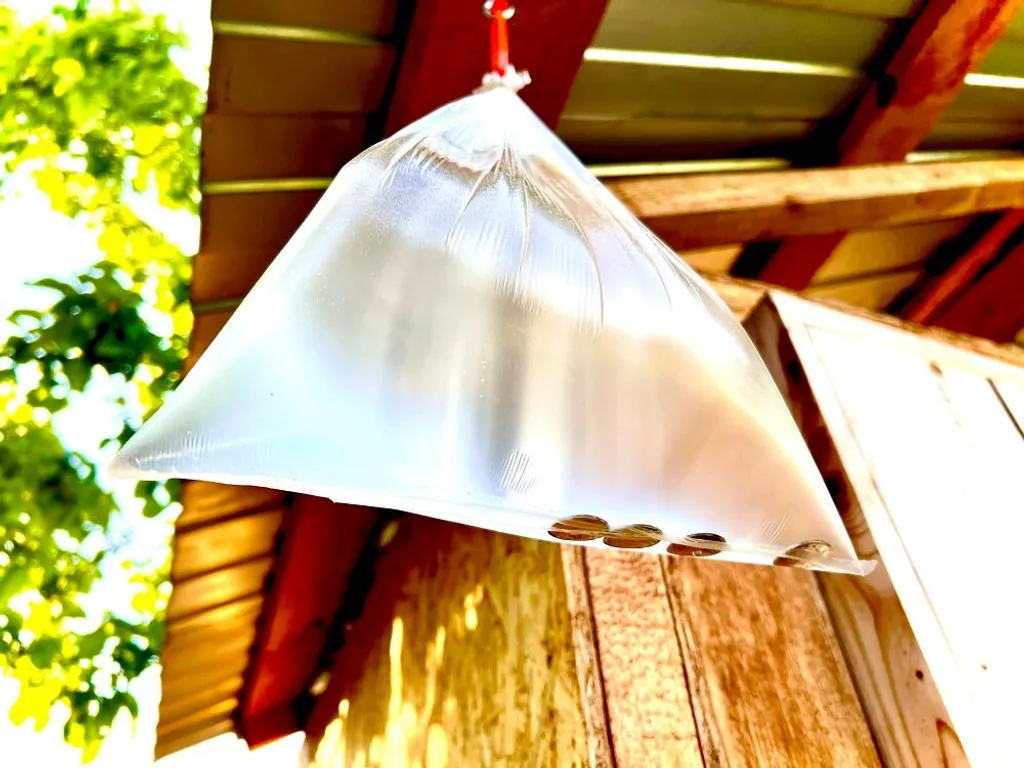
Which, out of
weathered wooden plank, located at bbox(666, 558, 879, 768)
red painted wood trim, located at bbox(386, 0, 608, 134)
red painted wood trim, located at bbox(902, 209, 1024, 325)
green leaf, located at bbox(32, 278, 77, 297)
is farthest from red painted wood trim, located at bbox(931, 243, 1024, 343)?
green leaf, located at bbox(32, 278, 77, 297)

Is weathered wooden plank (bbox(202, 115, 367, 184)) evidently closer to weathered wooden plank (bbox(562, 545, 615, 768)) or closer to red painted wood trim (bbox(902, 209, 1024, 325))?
weathered wooden plank (bbox(562, 545, 615, 768))

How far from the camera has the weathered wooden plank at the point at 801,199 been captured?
1.44 metres

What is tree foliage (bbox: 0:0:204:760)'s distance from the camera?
131cm

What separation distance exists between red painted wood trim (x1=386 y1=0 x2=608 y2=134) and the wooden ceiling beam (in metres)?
0.89

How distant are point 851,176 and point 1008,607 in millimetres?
1064

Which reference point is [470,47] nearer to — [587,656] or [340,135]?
[340,135]

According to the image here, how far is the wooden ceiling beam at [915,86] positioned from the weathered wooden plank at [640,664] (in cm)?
117

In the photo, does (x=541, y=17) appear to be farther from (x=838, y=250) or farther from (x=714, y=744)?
(x=838, y=250)

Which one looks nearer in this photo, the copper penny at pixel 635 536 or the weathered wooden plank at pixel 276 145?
the copper penny at pixel 635 536

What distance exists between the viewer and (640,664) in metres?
0.96

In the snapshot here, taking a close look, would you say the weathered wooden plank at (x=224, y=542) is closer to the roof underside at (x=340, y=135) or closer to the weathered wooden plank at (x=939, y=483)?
the roof underside at (x=340, y=135)

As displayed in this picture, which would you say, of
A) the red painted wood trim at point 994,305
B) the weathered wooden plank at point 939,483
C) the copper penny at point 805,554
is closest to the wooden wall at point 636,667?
the weathered wooden plank at point 939,483

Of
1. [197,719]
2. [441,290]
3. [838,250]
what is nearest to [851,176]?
[838,250]

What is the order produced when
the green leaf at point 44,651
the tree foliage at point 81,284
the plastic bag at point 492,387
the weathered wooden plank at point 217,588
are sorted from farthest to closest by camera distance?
the weathered wooden plank at point 217,588
the green leaf at point 44,651
the tree foliage at point 81,284
the plastic bag at point 492,387
